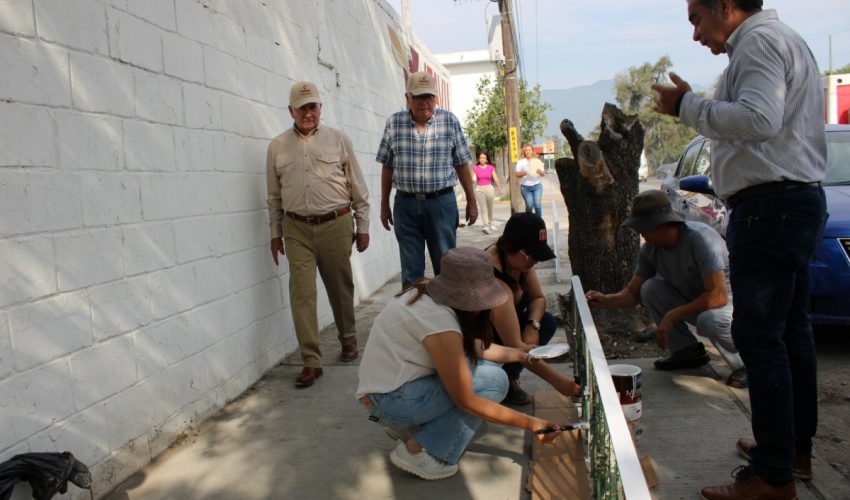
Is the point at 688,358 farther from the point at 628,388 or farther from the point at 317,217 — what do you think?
the point at 317,217

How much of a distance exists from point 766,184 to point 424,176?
274 cm

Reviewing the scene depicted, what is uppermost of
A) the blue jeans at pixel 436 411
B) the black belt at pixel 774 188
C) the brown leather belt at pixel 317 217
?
the black belt at pixel 774 188

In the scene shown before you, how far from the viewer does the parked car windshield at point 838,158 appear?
5.49 meters

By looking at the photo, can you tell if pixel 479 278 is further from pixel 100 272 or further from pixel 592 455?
pixel 100 272

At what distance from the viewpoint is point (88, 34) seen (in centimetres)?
307

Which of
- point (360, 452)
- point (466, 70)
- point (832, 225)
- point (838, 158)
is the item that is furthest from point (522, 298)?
point (466, 70)

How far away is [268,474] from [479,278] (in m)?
1.41

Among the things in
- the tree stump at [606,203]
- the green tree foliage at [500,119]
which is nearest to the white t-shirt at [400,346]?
the tree stump at [606,203]

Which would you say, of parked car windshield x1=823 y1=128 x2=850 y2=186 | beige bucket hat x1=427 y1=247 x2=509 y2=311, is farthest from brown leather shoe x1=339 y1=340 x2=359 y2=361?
parked car windshield x1=823 y1=128 x2=850 y2=186

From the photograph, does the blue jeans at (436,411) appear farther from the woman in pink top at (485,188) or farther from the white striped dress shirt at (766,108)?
the woman in pink top at (485,188)

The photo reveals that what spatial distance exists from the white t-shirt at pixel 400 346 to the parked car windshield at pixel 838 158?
397 cm

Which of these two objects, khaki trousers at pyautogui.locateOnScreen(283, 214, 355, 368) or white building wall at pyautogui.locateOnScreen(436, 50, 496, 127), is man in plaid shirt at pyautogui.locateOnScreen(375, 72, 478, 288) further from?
white building wall at pyautogui.locateOnScreen(436, 50, 496, 127)

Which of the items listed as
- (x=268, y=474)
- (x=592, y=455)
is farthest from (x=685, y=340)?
(x=268, y=474)

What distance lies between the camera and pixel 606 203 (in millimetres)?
5156
